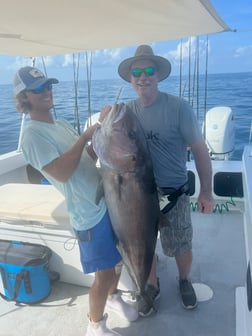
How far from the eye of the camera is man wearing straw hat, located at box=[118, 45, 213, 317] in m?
2.17

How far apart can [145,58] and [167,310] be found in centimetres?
185

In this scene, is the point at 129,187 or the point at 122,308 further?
the point at 122,308

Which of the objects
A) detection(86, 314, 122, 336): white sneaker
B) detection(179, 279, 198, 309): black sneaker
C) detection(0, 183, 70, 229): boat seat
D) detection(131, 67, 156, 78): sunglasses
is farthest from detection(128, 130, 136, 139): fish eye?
detection(179, 279, 198, 309): black sneaker

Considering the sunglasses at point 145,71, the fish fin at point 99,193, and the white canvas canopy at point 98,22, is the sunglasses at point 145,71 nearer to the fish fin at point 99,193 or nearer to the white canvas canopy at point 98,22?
the white canvas canopy at point 98,22

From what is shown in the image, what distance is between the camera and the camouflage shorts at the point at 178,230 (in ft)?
7.82

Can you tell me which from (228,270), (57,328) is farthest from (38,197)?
(228,270)

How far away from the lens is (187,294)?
2498mm

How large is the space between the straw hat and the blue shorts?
1044 mm

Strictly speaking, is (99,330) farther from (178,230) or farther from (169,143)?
(169,143)

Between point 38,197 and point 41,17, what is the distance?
148cm

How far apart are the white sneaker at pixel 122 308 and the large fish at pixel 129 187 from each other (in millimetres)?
517

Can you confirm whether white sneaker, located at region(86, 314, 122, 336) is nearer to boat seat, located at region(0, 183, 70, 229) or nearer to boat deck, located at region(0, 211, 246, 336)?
boat deck, located at region(0, 211, 246, 336)

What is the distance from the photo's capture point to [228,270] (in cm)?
293

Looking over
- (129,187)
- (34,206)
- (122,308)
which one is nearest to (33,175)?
(34,206)
